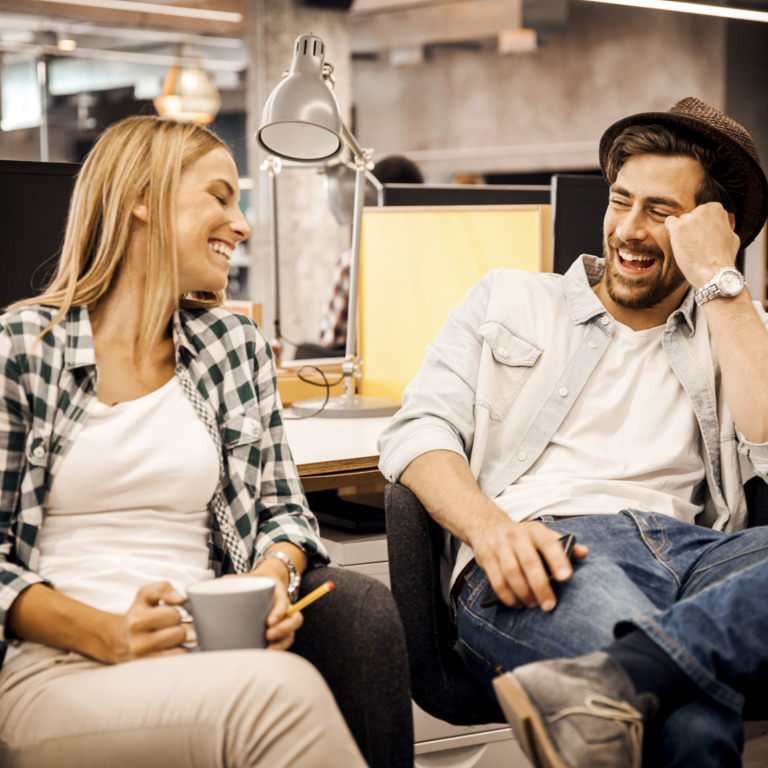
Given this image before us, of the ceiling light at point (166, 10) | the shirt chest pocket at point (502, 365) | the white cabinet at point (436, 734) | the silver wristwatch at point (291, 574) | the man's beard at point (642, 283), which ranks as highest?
the ceiling light at point (166, 10)


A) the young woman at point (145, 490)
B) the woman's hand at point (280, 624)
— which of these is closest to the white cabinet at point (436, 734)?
the young woman at point (145, 490)

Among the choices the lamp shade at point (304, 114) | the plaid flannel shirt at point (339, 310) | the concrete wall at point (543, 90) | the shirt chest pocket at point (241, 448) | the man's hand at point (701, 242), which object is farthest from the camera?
the concrete wall at point (543, 90)

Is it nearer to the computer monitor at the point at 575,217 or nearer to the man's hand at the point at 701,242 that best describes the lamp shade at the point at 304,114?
the computer monitor at the point at 575,217

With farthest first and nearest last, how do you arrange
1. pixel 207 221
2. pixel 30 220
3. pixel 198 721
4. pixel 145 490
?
pixel 30 220 < pixel 207 221 < pixel 145 490 < pixel 198 721

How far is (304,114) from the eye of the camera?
210 cm

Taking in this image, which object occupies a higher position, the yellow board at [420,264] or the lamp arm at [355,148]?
the lamp arm at [355,148]

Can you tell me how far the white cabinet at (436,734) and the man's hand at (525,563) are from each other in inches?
19.7

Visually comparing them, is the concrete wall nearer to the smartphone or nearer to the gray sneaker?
the smartphone

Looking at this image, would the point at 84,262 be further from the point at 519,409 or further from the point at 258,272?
the point at 258,272

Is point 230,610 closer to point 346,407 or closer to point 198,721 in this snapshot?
point 198,721

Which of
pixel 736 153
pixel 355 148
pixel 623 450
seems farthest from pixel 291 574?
pixel 355 148

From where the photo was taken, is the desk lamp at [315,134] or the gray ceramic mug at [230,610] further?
the desk lamp at [315,134]

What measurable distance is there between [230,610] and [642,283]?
1024 millimetres

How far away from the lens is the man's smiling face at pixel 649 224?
176 centimetres
